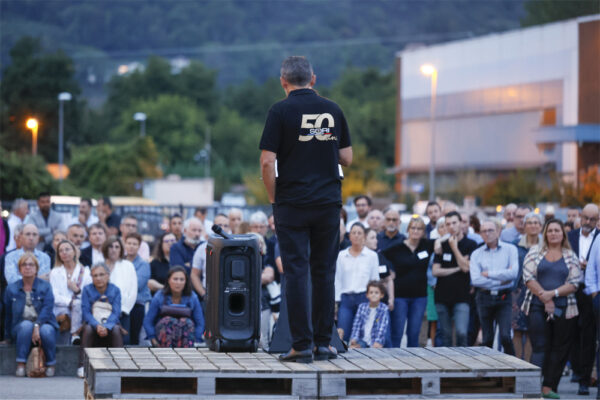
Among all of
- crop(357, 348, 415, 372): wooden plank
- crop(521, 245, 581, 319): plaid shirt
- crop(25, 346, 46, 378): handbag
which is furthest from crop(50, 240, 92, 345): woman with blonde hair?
crop(357, 348, 415, 372): wooden plank

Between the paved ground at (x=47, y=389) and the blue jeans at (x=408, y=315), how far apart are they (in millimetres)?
1930

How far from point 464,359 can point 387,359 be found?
1.93 ft

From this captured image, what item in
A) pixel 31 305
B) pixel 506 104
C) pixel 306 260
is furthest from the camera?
pixel 506 104

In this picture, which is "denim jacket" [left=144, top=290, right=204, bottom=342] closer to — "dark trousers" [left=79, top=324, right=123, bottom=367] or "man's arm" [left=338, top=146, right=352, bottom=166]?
"dark trousers" [left=79, top=324, right=123, bottom=367]

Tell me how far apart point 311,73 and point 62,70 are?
322 feet

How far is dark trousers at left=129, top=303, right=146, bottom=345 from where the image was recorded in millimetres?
14328

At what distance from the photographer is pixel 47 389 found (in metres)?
12.5

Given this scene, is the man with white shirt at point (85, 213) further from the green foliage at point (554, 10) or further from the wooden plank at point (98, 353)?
the green foliage at point (554, 10)

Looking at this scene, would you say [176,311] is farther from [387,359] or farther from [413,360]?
[413,360]

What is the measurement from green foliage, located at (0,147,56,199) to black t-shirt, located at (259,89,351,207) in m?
35.6

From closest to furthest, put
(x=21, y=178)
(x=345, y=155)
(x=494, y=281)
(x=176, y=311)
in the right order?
(x=345, y=155) < (x=176, y=311) < (x=494, y=281) < (x=21, y=178)

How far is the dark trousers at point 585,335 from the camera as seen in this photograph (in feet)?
43.9

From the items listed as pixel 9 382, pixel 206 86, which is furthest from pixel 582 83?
pixel 206 86

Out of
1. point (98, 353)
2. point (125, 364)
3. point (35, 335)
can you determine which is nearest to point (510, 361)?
point (125, 364)
